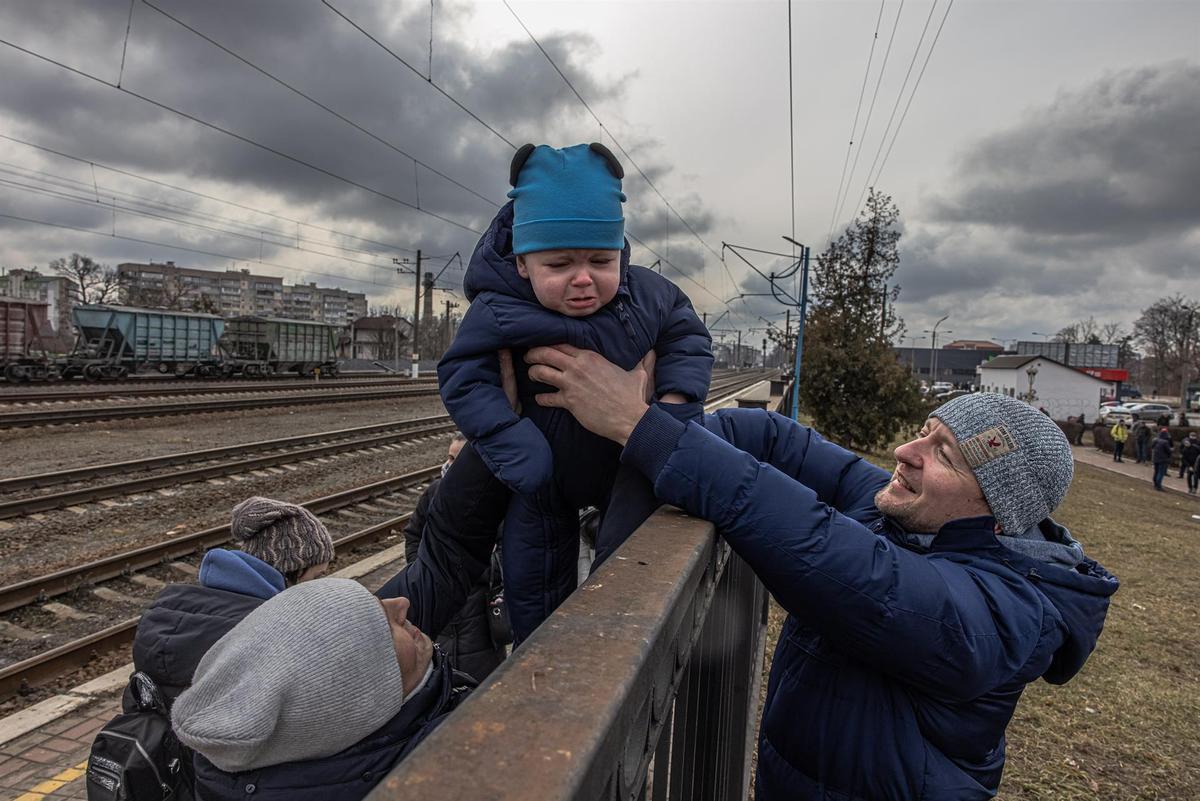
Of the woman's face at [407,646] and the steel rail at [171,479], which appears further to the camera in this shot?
the steel rail at [171,479]

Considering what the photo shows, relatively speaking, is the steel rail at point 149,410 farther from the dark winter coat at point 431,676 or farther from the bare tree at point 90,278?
the bare tree at point 90,278

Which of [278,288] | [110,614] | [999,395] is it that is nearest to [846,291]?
[110,614]

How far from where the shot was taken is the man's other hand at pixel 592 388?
158 cm

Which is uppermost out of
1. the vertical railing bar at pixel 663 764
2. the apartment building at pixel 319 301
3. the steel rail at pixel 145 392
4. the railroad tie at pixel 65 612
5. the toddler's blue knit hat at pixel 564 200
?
the apartment building at pixel 319 301

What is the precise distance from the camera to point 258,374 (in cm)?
3272

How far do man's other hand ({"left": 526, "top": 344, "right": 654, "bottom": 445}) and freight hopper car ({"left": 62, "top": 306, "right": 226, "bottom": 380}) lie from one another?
2874 cm

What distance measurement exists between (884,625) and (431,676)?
3.15ft

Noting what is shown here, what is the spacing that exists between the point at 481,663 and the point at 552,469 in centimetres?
164

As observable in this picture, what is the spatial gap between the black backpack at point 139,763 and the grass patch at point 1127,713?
4.34 m

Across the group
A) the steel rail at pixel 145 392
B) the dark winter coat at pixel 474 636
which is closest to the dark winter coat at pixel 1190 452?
the dark winter coat at pixel 474 636

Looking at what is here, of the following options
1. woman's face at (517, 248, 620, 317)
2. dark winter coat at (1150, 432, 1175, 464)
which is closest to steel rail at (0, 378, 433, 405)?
woman's face at (517, 248, 620, 317)

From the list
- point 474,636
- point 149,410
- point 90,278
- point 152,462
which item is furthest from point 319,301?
point 474,636

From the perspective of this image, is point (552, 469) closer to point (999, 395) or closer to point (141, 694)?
point (999, 395)

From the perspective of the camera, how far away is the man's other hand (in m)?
1.58
